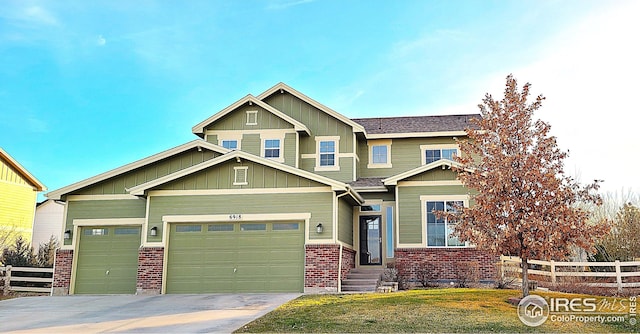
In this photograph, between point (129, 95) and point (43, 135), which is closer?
point (129, 95)

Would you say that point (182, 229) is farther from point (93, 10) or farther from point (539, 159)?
point (539, 159)

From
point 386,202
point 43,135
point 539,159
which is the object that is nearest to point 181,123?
point 386,202

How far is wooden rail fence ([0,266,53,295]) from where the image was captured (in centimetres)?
1945

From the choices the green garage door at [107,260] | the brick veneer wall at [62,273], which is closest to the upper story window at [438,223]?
the green garage door at [107,260]

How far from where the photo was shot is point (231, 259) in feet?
57.2

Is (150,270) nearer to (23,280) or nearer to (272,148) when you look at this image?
(23,280)

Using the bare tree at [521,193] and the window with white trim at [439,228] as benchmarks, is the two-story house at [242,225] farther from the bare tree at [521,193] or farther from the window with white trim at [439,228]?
the bare tree at [521,193]

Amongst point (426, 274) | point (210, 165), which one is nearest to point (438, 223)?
point (426, 274)

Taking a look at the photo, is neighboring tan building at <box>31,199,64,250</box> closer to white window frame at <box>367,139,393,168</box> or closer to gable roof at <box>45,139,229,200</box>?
gable roof at <box>45,139,229,200</box>

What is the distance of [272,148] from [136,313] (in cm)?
1094

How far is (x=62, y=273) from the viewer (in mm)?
18562

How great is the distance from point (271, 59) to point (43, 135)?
2381 cm

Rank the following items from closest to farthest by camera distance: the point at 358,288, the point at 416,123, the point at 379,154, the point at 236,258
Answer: the point at 358,288 → the point at 236,258 → the point at 379,154 → the point at 416,123

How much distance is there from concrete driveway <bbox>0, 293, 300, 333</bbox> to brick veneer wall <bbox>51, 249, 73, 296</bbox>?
39.8 inches
